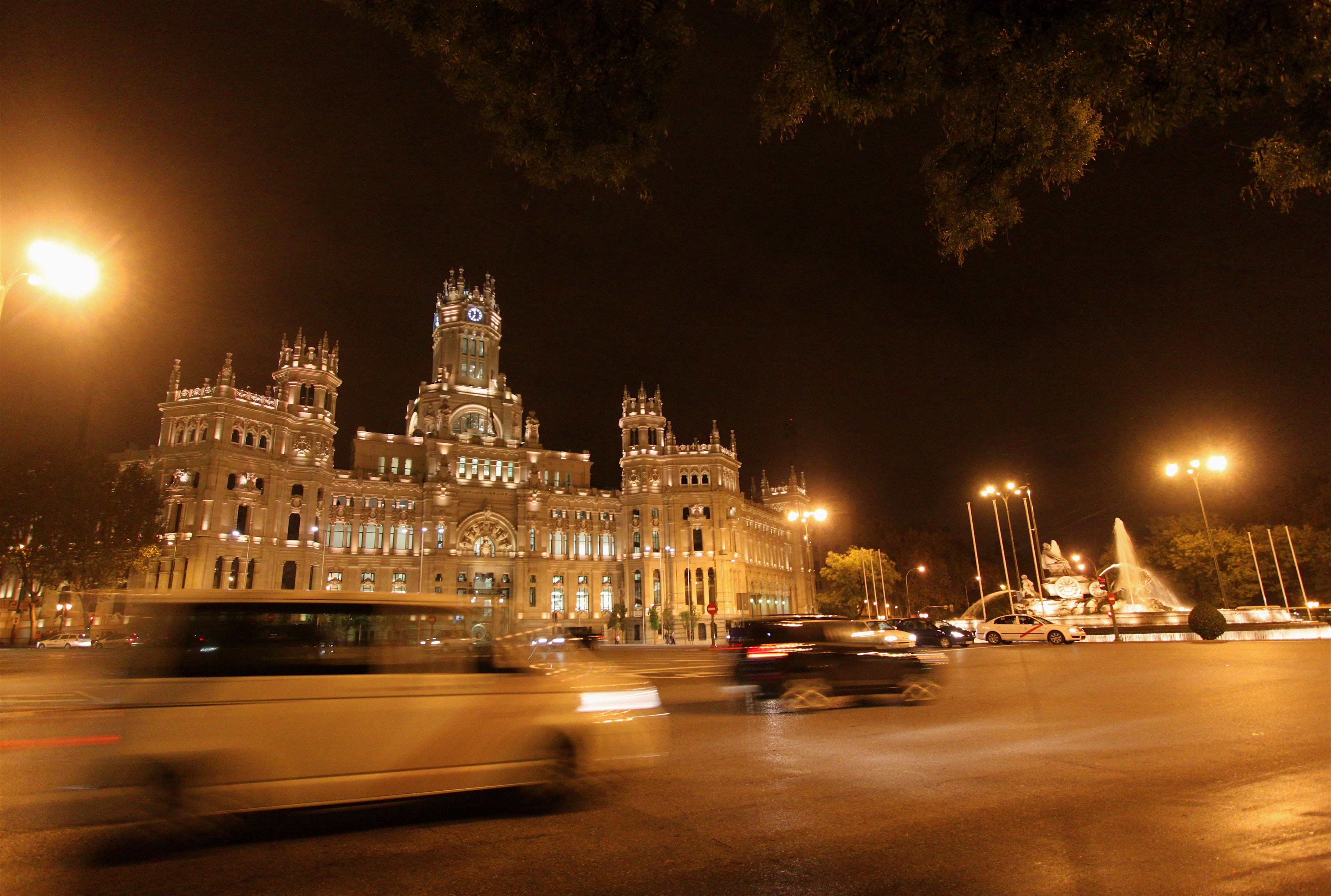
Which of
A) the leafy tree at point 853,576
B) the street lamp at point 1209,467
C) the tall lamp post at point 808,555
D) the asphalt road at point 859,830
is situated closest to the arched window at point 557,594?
the leafy tree at point 853,576

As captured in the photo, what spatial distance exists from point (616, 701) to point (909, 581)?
9491 centimetres

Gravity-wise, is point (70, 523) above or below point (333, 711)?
above

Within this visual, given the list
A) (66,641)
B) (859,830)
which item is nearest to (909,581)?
(66,641)

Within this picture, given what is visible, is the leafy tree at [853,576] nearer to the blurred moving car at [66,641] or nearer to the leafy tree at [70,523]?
the leafy tree at [70,523]

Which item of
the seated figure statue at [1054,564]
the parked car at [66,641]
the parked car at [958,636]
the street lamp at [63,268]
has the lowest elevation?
the parked car at [958,636]

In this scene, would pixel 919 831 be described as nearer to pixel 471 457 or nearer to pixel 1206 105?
pixel 1206 105

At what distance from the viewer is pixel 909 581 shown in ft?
316

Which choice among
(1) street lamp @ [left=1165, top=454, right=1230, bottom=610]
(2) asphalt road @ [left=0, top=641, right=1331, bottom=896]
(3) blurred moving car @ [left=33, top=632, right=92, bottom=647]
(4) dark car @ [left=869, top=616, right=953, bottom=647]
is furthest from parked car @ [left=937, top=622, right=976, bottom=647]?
(3) blurred moving car @ [left=33, top=632, right=92, bottom=647]

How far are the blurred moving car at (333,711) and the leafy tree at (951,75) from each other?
5436mm

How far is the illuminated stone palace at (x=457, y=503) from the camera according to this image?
219ft

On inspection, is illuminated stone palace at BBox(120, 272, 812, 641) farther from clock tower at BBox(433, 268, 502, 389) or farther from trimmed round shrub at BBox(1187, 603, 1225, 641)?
trimmed round shrub at BBox(1187, 603, 1225, 641)

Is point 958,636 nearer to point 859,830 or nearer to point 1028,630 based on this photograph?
point 1028,630

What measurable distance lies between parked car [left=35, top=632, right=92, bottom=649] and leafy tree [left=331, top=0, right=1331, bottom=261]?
155 ft

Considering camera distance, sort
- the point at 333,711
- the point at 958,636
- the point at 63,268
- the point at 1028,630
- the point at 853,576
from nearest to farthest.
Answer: the point at 333,711
the point at 63,268
the point at 1028,630
the point at 958,636
the point at 853,576
